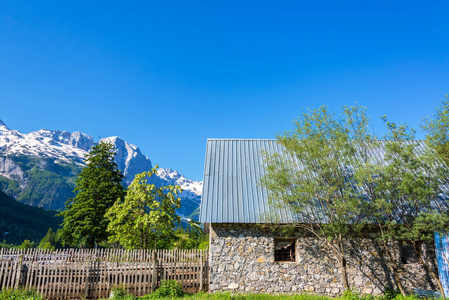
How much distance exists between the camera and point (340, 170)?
1280 cm

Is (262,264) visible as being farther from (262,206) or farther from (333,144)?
(333,144)

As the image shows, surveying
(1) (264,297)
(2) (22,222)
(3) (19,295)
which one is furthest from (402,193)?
(2) (22,222)

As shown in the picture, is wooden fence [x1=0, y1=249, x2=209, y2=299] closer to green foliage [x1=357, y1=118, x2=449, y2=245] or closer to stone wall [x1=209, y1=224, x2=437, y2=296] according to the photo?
stone wall [x1=209, y1=224, x2=437, y2=296]

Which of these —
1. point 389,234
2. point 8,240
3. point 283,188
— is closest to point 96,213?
point 283,188

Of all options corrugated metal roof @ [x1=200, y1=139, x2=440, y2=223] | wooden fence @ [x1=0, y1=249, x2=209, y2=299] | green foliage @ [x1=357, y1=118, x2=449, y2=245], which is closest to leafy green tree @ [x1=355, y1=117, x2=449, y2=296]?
green foliage @ [x1=357, y1=118, x2=449, y2=245]

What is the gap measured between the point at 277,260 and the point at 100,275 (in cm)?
774

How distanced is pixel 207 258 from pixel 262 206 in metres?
3.47

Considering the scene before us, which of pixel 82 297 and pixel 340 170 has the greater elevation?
pixel 340 170

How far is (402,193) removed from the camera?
11445 millimetres

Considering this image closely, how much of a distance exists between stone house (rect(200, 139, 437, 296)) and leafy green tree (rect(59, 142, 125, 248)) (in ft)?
45.6

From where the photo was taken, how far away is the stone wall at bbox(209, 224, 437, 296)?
12.5 m

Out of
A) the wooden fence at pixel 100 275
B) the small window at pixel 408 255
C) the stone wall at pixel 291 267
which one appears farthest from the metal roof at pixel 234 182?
the small window at pixel 408 255

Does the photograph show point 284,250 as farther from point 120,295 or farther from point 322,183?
point 120,295

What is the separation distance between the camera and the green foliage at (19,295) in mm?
10522
